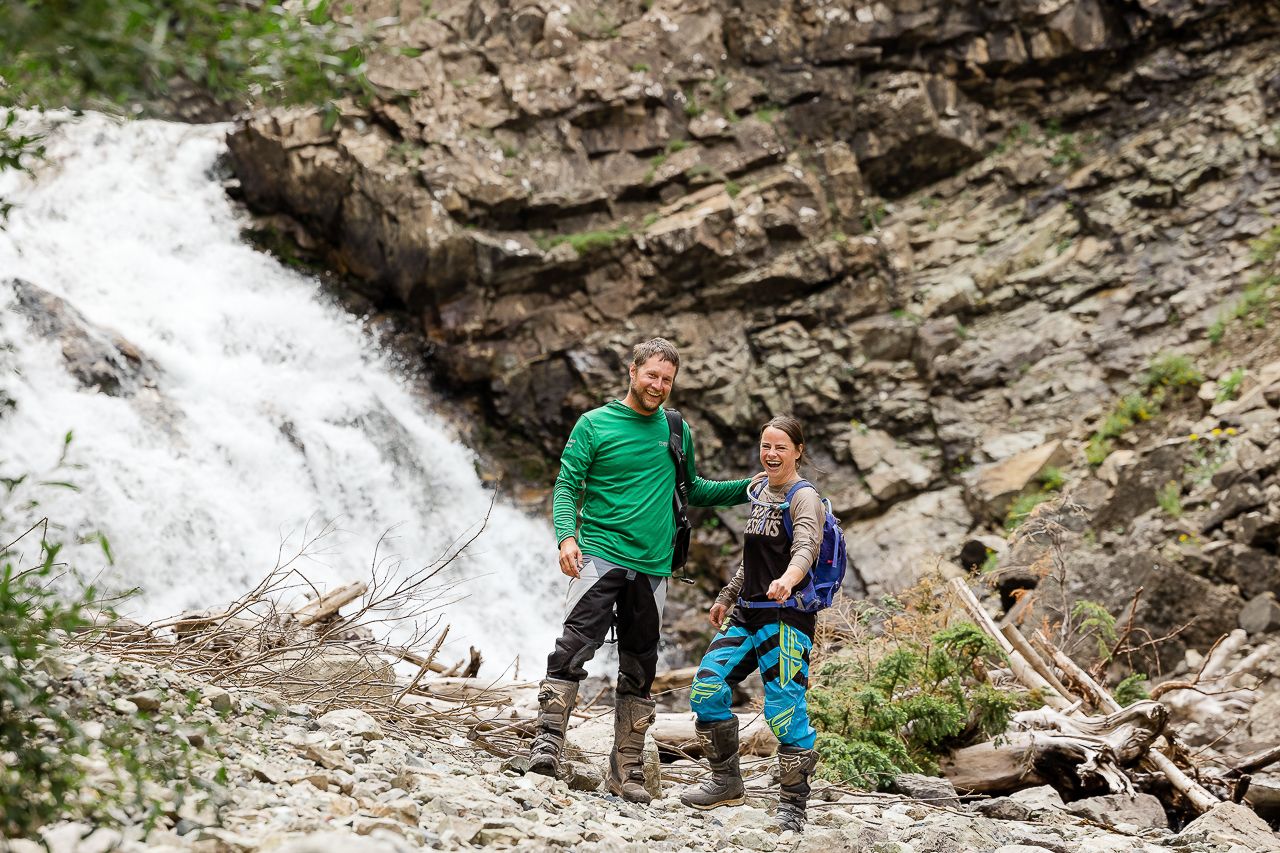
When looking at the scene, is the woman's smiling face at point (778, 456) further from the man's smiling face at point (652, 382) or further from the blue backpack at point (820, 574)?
the man's smiling face at point (652, 382)

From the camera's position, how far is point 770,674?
3.80 m

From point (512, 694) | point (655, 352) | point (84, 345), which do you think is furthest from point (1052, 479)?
→ point (84, 345)

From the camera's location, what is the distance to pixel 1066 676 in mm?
6445

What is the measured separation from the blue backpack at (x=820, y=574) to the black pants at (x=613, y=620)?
44 cm

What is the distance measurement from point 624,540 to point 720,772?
3.76 feet

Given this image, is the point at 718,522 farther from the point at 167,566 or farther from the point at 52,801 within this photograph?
the point at 52,801

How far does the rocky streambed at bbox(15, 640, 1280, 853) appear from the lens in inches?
90.0

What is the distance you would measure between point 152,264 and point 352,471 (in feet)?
16.1

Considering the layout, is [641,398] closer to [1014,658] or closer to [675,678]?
[1014,658]

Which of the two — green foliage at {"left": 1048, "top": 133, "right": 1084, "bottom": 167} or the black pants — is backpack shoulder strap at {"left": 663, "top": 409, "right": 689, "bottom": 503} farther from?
green foliage at {"left": 1048, "top": 133, "right": 1084, "bottom": 167}

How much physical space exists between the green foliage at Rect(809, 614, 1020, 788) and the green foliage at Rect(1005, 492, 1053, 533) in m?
5.11

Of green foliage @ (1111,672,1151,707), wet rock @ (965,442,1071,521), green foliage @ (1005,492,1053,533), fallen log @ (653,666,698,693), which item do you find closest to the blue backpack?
green foliage @ (1111,672,1151,707)

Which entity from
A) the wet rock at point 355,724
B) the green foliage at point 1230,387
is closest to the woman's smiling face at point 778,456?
the wet rock at point 355,724

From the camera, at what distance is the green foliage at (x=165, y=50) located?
175 cm
